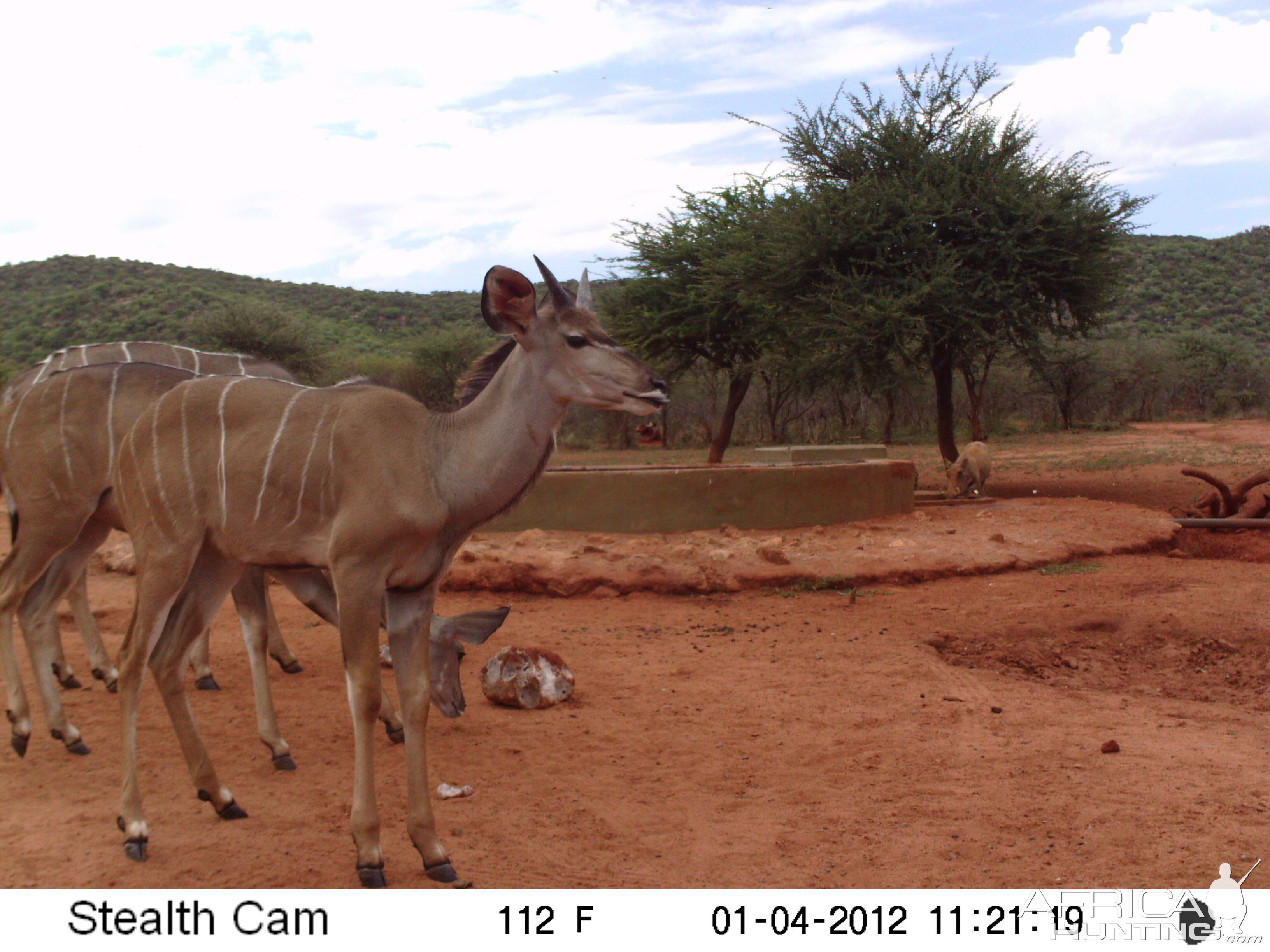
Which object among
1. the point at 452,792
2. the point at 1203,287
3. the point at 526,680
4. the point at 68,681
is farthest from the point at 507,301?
the point at 1203,287

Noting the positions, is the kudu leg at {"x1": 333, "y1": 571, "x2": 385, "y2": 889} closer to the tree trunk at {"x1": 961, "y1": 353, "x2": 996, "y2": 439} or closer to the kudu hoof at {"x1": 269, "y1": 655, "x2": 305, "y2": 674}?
the kudu hoof at {"x1": 269, "y1": 655, "x2": 305, "y2": 674}

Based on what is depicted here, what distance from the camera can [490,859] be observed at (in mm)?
4035

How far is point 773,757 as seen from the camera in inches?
207

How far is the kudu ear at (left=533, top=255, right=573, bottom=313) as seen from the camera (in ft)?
12.8

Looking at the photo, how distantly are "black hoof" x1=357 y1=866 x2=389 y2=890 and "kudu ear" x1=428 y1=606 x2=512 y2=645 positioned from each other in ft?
5.63

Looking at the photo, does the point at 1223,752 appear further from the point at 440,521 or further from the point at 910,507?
the point at 910,507

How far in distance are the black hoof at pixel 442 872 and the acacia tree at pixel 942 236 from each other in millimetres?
13354

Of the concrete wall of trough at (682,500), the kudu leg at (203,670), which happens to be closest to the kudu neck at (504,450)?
the kudu leg at (203,670)

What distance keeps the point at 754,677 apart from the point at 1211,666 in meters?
3.19

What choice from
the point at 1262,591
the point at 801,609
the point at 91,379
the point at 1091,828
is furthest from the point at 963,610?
the point at 91,379

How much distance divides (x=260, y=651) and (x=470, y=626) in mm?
1096

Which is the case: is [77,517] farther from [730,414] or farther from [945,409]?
[730,414]

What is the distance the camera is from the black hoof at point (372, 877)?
3.69 metres

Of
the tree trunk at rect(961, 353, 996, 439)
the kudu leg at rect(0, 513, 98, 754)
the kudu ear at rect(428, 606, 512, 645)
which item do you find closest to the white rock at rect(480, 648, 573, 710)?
the kudu ear at rect(428, 606, 512, 645)
